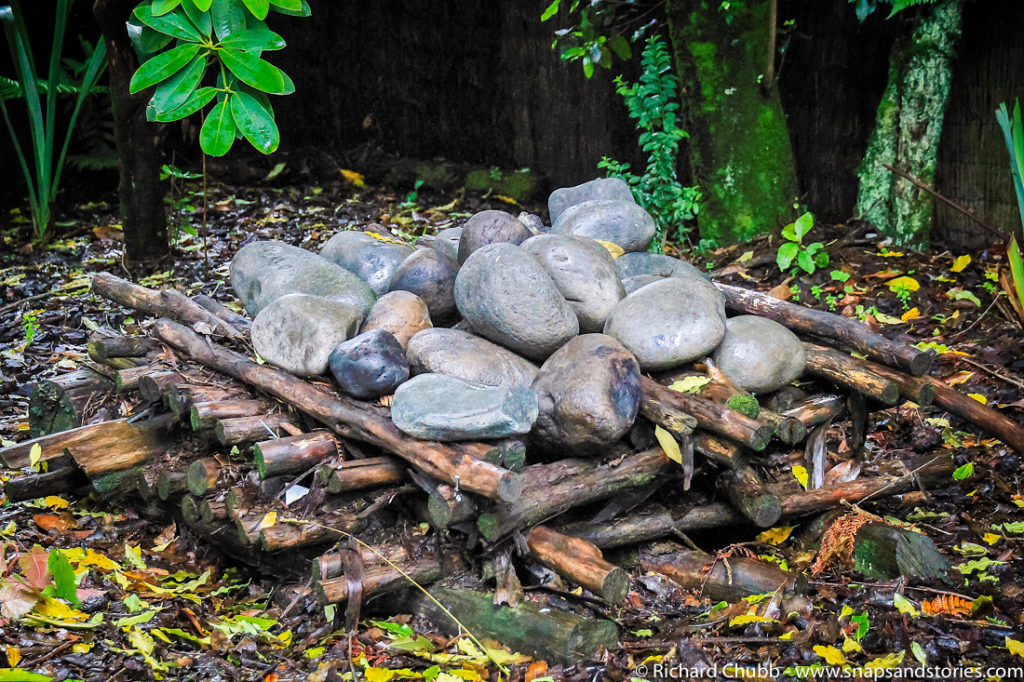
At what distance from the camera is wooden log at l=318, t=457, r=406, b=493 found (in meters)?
3.05

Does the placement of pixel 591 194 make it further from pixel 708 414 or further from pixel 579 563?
pixel 579 563

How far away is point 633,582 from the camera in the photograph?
320 centimetres

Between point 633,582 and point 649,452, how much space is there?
44cm

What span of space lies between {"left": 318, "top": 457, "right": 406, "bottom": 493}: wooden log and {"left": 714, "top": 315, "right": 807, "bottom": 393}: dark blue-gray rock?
1.23 m

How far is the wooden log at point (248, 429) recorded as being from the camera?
10.6 feet

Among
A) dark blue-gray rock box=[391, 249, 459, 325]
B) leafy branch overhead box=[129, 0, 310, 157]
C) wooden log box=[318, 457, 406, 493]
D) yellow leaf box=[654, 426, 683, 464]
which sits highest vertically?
leafy branch overhead box=[129, 0, 310, 157]

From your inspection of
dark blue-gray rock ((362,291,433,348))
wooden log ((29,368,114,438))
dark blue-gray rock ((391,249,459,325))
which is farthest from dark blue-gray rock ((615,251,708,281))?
wooden log ((29,368,114,438))

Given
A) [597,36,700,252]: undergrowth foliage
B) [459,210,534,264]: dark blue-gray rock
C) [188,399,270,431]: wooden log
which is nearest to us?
[188,399,270,431]: wooden log

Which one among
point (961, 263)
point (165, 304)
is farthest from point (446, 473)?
point (961, 263)

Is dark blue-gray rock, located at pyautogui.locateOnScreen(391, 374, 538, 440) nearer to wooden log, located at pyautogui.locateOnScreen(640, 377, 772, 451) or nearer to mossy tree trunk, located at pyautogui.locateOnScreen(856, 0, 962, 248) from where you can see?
wooden log, located at pyautogui.locateOnScreen(640, 377, 772, 451)

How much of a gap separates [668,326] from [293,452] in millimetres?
1373

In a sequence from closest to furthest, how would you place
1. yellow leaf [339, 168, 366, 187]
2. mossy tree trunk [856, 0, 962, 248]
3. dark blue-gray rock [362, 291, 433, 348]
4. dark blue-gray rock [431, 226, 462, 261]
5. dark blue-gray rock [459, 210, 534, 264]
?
1. dark blue-gray rock [362, 291, 433, 348]
2. dark blue-gray rock [459, 210, 534, 264]
3. dark blue-gray rock [431, 226, 462, 261]
4. mossy tree trunk [856, 0, 962, 248]
5. yellow leaf [339, 168, 366, 187]

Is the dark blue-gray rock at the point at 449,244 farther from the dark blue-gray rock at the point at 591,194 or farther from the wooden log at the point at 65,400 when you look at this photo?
the wooden log at the point at 65,400

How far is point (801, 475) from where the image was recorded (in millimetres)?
3494
